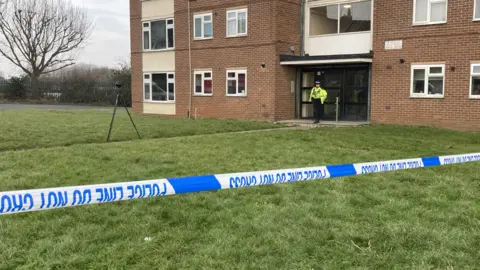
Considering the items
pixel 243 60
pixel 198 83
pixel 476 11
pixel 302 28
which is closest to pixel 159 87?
pixel 198 83

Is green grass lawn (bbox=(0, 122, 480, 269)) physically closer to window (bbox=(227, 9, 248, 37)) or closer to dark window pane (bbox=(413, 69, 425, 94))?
dark window pane (bbox=(413, 69, 425, 94))

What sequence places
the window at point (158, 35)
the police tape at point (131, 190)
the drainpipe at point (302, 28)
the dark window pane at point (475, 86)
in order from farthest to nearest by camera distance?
1. the window at point (158, 35)
2. the drainpipe at point (302, 28)
3. the dark window pane at point (475, 86)
4. the police tape at point (131, 190)

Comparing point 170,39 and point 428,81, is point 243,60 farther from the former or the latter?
point 428,81

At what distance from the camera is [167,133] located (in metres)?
12.8

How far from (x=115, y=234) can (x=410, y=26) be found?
46.6ft

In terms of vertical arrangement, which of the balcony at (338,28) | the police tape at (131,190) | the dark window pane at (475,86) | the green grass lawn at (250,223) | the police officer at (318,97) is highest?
the balcony at (338,28)

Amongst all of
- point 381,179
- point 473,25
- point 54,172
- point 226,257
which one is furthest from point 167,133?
point 473,25

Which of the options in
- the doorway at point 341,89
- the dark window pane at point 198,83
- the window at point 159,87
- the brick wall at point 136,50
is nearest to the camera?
the doorway at point 341,89

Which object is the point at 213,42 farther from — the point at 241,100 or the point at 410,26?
the point at 410,26

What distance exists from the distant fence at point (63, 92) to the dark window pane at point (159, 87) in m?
14.1

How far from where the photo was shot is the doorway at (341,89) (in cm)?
1752

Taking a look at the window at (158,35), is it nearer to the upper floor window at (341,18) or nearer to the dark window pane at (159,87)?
the dark window pane at (159,87)

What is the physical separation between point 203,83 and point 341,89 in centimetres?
631

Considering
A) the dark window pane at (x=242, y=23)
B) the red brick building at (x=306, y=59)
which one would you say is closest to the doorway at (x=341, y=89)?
the red brick building at (x=306, y=59)
